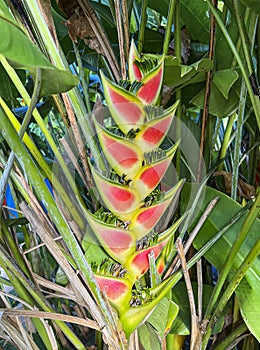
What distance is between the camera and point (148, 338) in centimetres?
36

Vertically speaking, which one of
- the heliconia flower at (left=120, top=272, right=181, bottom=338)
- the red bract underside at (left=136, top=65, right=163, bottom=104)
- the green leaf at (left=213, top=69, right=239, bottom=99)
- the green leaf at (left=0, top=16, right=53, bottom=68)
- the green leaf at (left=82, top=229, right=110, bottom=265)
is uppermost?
the green leaf at (left=0, top=16, right=53, bottom=68)

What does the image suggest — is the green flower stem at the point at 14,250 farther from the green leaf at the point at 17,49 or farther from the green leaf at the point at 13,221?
the green leaf at the point at 17,49

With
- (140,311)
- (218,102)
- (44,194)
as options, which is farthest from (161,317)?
(218,102)

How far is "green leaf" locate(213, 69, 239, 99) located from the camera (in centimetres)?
41

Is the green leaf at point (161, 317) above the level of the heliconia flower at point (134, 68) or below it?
below

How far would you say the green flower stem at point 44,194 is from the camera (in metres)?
0.25

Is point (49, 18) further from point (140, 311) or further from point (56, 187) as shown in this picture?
point (140, 311)

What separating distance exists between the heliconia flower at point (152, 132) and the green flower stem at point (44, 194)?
75 mm

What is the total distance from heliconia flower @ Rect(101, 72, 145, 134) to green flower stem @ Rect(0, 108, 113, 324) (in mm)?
74

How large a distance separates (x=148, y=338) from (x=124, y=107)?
0.19 meters

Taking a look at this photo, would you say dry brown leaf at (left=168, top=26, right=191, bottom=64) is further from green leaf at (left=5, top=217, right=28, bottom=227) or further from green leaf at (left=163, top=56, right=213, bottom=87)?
green leaf at (left=5, top=217, right=28, bottom=227)

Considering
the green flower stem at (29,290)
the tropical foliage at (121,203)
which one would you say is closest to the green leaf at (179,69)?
the tropical foliage at (121,203)

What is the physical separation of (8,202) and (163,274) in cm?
35

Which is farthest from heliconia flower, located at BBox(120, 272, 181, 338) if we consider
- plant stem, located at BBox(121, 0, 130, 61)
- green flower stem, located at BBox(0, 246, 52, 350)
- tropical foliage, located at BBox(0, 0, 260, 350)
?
plant stem, located at BBox(121, 0, 130, 61)
